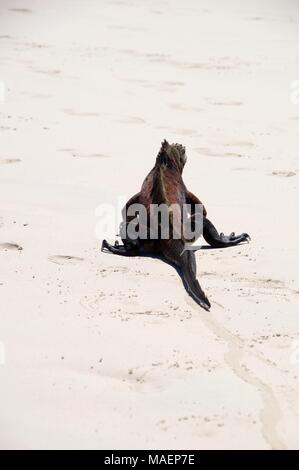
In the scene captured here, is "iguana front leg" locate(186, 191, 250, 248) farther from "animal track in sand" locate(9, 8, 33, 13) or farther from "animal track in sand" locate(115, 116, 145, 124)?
"animal track in sand" locate(9, 8, 33, 13)

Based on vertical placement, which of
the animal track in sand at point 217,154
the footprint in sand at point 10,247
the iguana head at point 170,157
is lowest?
the footprint in sand at point 10,247

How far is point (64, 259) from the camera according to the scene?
223 inches

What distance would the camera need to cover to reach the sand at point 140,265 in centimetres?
388

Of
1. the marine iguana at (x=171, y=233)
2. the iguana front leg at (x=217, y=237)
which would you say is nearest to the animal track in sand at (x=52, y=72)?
the marine iguana at (x=171, y=233)

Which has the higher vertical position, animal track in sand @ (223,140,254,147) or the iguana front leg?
animal track in sand @ (223,140,254,147)

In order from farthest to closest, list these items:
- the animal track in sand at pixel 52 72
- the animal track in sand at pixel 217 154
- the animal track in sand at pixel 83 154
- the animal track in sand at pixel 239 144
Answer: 1. the animal track in sand at pixel 52 72
2. the animal track in sand at pixel 239 144
3. the animal track in sand at pixel 217 154
4. the animal track in sand at pixel 83 154

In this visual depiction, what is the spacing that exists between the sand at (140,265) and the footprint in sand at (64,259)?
0.06ft

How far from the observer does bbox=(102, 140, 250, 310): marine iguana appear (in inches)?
Answer: 211

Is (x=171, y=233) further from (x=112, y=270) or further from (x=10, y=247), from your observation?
(x=10, y=247)

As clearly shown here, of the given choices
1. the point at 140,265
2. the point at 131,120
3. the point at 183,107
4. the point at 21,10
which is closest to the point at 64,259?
the point at 140,265

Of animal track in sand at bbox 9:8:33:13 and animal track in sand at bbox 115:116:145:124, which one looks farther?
animal track in sand at bbox 9:8:33:13

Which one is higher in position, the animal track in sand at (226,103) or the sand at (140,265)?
the animal track in sand at (226,103)

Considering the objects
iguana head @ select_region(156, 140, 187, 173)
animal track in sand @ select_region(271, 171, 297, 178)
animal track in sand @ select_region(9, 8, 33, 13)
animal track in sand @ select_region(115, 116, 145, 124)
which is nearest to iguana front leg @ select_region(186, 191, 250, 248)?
iguana head @ select_region(156, 140, 187, 173)

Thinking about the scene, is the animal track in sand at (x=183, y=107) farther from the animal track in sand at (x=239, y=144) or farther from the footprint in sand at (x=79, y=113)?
the animal track in sand at (x=239, y=144)
